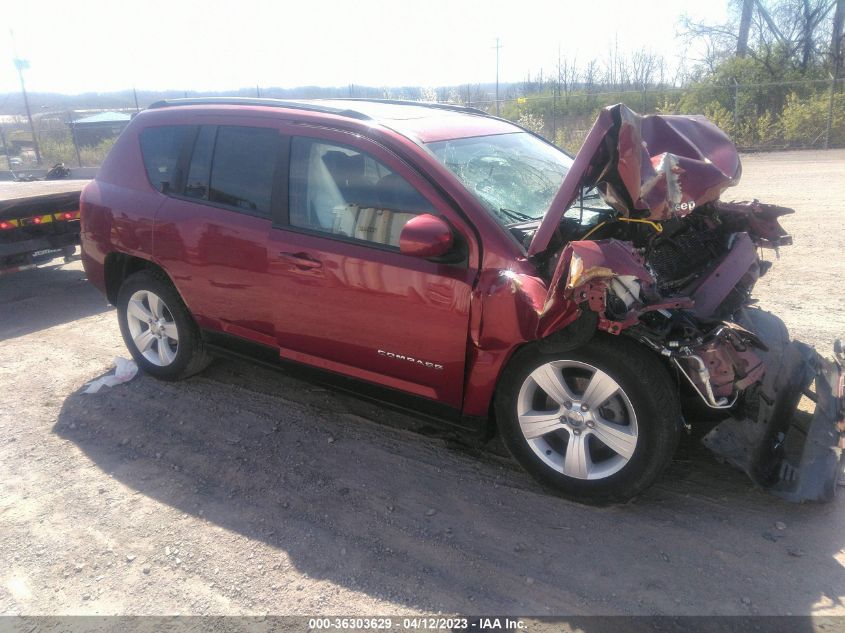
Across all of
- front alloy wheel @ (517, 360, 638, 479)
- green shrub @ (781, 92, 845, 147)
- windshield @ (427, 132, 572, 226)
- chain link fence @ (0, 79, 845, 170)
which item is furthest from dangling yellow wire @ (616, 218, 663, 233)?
green shrub @ (781, 92, 845, 147)

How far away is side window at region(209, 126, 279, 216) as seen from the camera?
3.84 metres

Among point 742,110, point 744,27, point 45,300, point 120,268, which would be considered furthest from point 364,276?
point 744,27

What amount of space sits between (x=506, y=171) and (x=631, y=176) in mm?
1030

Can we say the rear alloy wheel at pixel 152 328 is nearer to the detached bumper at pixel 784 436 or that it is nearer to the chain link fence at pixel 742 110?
the detached bumper at pixel 784 436

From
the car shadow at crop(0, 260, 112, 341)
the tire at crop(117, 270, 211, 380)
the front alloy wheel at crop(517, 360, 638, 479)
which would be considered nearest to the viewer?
the front alloy wheel at crop(517, 360, 638, 479)

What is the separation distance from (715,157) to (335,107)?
7.04 ft

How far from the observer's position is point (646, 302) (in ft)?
8.96

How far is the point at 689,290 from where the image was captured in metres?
3.17

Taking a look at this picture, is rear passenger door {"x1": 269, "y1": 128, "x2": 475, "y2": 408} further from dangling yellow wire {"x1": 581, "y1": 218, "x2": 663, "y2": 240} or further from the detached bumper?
the detached bumper

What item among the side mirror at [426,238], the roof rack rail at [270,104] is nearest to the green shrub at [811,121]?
the roof rack rail at [270,104]

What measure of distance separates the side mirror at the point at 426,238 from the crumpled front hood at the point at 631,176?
1.33 ft

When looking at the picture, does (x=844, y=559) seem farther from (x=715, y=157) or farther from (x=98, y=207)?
(x=98, y=207)

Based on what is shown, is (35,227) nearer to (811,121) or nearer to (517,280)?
(517,280)

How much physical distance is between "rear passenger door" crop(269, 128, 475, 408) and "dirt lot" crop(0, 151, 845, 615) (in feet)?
1.73
